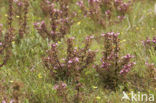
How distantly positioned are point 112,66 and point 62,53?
3.67 ft

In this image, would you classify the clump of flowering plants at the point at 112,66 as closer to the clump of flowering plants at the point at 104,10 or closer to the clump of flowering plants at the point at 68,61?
the clump of flowering plants at the point at 68,61

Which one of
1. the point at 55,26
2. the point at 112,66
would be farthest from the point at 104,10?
the point at 112,66

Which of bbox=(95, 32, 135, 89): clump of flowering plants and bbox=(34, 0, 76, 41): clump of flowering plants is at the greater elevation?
bbox=(34, 0, 76, 41): clump of flowering plants

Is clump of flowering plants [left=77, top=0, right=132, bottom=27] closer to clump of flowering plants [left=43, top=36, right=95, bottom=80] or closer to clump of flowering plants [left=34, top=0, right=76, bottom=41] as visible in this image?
clump of flowering plants [left=34, top=0, right=76, bottom=41]

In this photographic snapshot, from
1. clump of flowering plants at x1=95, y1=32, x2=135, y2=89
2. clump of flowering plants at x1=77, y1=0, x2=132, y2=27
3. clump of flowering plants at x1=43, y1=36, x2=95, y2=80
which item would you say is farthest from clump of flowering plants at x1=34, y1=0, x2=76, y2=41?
clump of flowering plants at x1=95, y1=32, x2=135, y2=89

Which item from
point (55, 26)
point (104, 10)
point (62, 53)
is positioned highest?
point (104, 10)

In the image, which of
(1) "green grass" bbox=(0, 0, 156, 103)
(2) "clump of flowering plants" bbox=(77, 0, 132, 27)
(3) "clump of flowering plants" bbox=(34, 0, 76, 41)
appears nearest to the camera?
(1) "green grass" bbox=(0, 0, 156, 103)

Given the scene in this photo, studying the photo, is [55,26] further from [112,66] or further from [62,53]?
[112,66]

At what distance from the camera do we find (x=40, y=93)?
3205 millimetres

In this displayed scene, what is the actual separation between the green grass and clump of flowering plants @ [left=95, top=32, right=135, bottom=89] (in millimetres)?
133

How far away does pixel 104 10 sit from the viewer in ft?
19.2

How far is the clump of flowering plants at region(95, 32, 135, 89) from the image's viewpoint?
3.39 metres

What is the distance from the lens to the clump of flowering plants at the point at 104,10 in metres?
5.30

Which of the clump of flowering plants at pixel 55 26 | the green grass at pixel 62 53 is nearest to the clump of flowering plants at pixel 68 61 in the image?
the green grass at pixel 62 53
